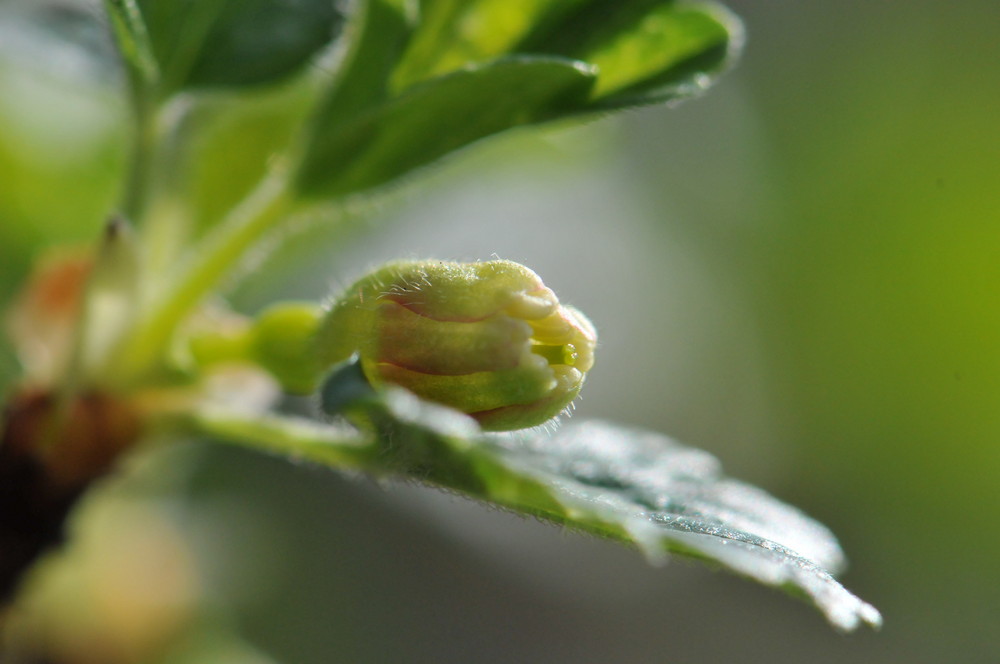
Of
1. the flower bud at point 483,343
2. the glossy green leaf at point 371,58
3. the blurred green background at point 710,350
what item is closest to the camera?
the flower bud at point 483,343

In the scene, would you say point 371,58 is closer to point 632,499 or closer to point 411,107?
point 411,107

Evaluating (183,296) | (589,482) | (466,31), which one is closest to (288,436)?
(183,296)

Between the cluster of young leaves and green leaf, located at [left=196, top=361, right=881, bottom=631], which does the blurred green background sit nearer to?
the cluster of young leaves

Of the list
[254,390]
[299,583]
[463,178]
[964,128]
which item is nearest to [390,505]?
[299,583]

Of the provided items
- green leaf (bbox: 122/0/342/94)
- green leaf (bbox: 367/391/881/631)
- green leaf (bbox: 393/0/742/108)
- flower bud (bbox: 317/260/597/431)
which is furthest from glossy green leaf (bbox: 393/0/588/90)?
green leaf (bbox: 367/391/881/631)

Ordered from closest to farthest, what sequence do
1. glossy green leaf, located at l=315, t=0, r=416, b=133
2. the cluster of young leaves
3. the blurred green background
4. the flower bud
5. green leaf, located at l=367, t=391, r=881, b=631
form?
1. green leaf, located at l=367, t=391, r=881, b=631
2. the flower bud
3. the cluster of young leaves
4. glossy green leaf, located at l=315, t=0, r=416, b=133
5. the blurred green background

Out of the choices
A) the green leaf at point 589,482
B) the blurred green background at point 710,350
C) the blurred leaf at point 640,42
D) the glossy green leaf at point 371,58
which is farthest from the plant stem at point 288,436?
the blurred green background at point 710,350

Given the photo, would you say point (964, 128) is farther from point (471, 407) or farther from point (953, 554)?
point (471, 407)

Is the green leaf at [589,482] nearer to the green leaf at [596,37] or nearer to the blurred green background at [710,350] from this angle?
the green leaf at [596,37]
